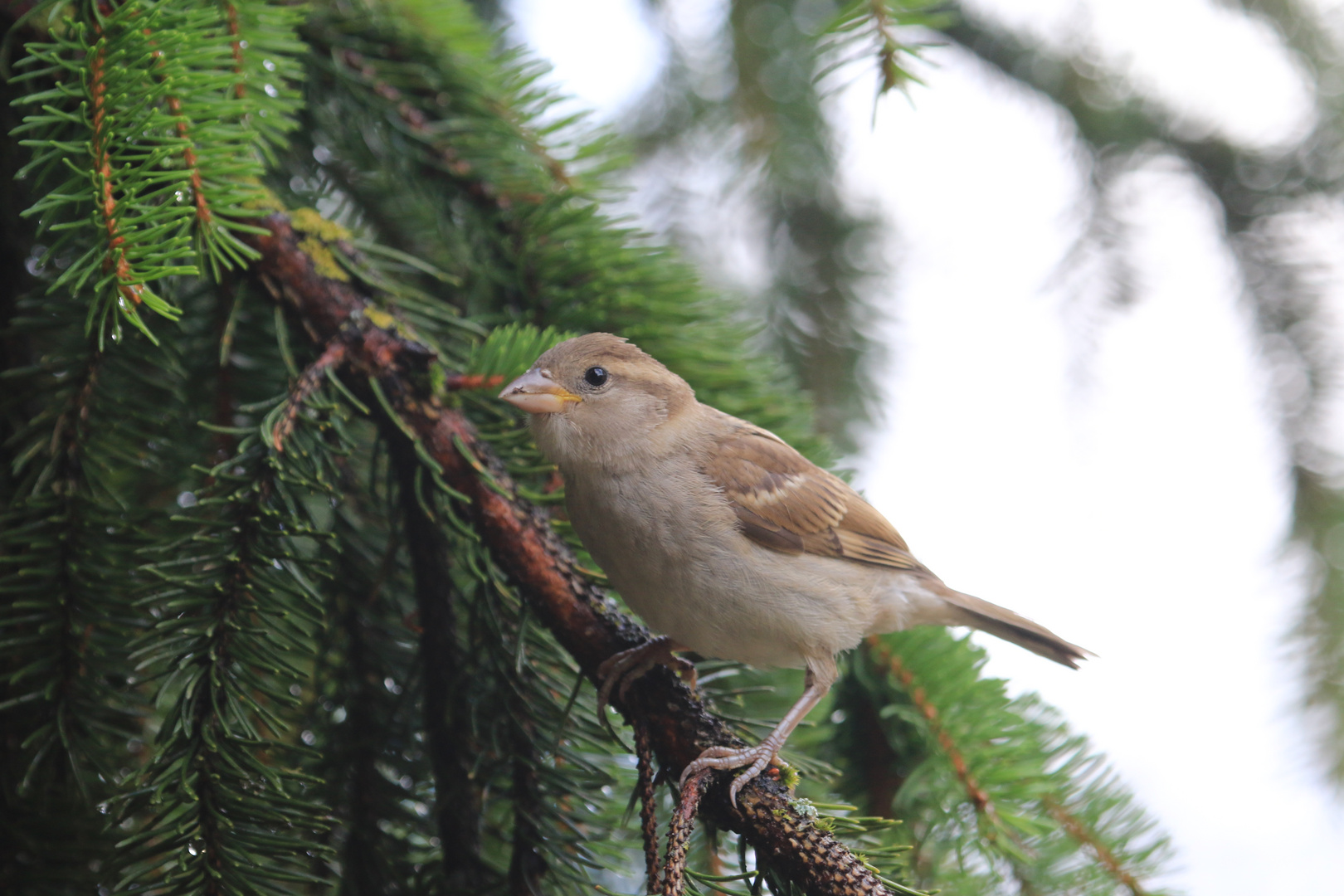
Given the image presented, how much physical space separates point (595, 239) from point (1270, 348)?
2.02 meters

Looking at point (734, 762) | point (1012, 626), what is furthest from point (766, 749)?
point (1012, 626)

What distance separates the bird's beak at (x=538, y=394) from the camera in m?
1.83

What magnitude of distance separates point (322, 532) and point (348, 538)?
49cm

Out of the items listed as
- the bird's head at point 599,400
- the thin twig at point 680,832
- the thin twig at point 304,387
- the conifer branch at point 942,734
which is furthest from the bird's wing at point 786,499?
the thin twig at point 304,387

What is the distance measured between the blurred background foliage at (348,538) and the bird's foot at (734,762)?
13 centimetres

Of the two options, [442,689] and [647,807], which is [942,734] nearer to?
[647,807]

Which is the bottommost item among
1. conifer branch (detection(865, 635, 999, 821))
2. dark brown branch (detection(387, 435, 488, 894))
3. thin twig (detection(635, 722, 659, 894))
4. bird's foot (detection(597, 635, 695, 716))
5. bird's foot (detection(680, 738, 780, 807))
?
dark brown branch (detection(387, 435, 488, 894))

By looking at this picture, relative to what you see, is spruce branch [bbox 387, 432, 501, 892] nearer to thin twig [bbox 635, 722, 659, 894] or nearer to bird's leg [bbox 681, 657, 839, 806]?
thin twig [bbox 635, 722, 659, 894]

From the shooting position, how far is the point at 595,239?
2.09 metres

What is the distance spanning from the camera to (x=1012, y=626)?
2449 millimetres

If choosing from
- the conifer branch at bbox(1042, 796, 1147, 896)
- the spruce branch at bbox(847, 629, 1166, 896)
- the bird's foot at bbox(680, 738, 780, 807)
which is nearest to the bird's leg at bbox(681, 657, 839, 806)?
the bird's foot at bbox(680, 738, 780, 807)

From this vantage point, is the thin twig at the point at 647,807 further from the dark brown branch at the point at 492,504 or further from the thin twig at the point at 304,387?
the thin twig at the point at 304,387

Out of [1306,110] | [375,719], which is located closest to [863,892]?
[375,719]

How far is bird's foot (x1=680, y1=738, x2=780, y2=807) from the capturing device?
1432 mm
